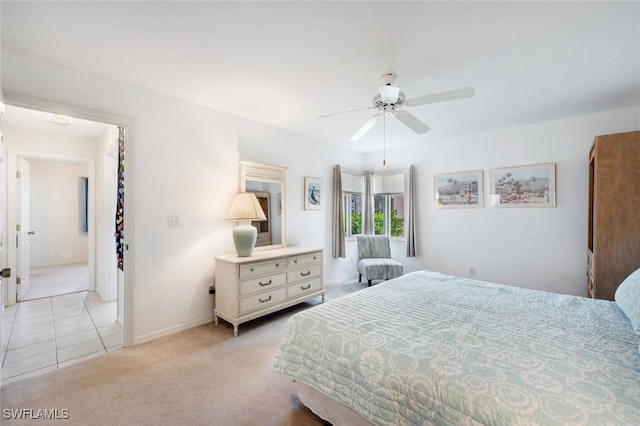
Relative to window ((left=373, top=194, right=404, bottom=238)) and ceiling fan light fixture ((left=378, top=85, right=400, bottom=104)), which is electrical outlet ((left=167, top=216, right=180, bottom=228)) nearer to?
ceiling fan light fixture ((left=378, top=85, right=400, bottom=104))

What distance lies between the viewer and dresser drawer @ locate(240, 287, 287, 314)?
289cm

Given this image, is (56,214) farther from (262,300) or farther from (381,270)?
(381,270)

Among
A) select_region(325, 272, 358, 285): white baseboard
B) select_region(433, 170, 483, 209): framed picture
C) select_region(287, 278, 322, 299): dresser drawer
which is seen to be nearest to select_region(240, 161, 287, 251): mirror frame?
select_region(287, 278, 322, 299): dresser drawer

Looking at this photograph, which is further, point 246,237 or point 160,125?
point 246,237

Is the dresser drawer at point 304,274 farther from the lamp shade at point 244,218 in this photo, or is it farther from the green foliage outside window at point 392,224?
the green foliage outside window at point 392,224

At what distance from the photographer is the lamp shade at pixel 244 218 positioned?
305 centimetres

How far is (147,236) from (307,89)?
2.17m

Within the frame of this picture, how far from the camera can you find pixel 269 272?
3133 millimetres

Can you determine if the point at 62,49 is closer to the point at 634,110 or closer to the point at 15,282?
the point at 15,282

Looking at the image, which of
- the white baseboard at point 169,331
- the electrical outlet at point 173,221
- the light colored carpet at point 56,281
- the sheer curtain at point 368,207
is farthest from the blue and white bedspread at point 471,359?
the light colored carpet at point 56,281

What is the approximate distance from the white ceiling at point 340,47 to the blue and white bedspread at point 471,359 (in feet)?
6.10

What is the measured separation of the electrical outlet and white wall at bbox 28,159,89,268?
5371 mm

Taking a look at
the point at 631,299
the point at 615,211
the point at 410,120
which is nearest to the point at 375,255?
the point at 410,120

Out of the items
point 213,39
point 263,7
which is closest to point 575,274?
point 263,7
